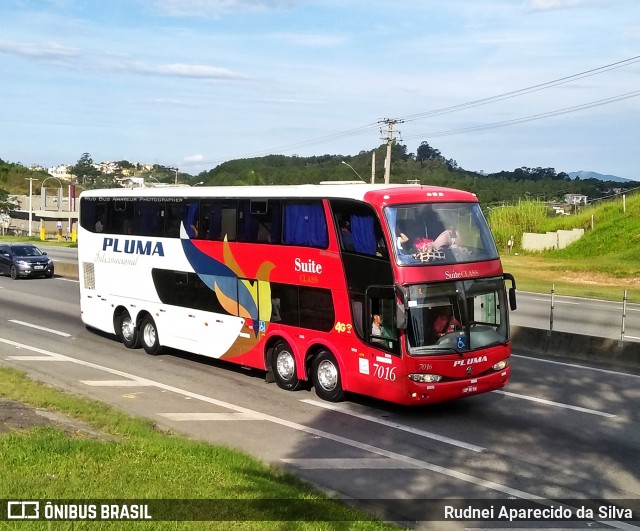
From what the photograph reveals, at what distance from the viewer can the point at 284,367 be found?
15.5 metres

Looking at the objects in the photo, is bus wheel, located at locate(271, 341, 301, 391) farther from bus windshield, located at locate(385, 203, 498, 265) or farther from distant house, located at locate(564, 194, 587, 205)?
distant house, located at locate(564, 194, 587, 205)

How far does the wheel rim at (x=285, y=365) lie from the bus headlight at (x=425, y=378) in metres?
3.14

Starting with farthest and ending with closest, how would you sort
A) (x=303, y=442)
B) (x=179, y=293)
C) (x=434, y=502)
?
(x=179, y=293) → (x=303, y=442) → (x=434, y=502)

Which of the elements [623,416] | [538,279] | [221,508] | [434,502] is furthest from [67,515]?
[538,279]

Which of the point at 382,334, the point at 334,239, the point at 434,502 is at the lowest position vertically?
the point at 434,502

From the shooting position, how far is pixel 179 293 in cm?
1823

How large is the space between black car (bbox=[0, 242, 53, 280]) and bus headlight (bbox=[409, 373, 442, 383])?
28672 millimetres

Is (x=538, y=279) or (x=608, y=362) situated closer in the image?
(x=608, y=362)

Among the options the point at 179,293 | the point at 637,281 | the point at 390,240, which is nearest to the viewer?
the point at 390,240

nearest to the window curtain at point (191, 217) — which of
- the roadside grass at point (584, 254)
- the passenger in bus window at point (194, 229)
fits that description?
the passenger in bus window at point (194, 229)

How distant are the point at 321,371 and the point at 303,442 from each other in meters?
2.77

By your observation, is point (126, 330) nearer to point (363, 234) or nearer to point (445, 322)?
point (363, 234)

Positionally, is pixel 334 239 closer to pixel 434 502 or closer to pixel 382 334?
pixel 382 334

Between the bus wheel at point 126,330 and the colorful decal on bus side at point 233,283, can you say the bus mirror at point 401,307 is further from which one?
the bus wheel at point 126,330
